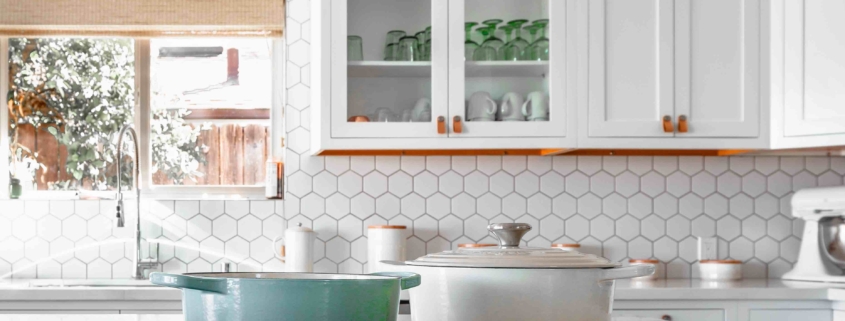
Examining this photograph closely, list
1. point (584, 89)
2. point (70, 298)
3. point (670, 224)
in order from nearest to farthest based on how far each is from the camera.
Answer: point (70, 298) → point (584, 89) → point (670, 224)

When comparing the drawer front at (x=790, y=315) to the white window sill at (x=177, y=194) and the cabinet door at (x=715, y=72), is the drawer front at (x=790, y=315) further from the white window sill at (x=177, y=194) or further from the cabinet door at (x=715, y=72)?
the white window sill at (x=177, y=194)

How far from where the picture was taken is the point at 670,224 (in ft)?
10.3

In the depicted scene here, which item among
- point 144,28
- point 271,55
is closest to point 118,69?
point 144,28

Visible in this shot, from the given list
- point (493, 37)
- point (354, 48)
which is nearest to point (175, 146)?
point (354, 48)

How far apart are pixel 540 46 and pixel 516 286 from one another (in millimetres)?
1959

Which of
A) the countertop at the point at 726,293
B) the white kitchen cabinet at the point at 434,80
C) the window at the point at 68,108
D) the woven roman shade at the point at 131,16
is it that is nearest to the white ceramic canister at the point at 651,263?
the countertop at the point at 726,293

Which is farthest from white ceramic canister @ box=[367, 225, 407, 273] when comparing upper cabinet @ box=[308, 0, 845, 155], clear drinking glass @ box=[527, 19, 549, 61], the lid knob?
the lid knob

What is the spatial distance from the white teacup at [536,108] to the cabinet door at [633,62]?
0.15 m

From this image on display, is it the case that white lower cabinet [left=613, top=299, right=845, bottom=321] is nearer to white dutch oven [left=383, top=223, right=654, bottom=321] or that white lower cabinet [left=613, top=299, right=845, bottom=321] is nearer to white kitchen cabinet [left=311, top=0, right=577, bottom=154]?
white kitchen cabinet [left=311, top=0, right=577, bottom=154]

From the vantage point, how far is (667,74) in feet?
9.05

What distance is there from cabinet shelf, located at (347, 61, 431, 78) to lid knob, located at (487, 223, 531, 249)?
1.79 meters

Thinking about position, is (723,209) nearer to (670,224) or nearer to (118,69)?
(670,224)

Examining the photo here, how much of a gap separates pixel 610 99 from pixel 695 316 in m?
0.71

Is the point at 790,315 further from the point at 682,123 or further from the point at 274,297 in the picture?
the point at 274,297
